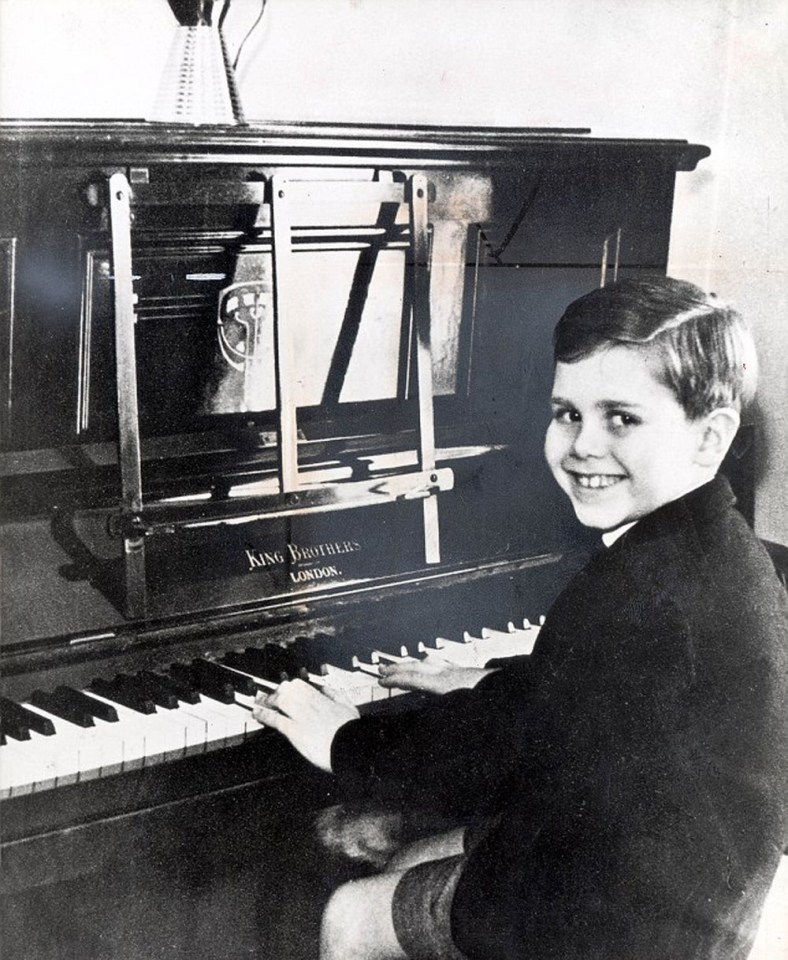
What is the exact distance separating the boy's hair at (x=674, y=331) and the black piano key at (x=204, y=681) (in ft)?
2.48

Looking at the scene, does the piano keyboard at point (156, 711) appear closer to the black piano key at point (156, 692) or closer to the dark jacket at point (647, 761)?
the black piano key at point (156, 692)

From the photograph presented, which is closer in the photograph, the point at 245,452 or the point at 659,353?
the point at 659,353

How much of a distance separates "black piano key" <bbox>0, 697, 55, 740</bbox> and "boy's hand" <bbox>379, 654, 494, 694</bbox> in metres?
0.53

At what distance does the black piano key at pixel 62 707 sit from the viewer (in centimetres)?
142

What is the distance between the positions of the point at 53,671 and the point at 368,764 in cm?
49

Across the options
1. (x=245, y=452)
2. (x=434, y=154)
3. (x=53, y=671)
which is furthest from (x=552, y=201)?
(x=53, y=671)

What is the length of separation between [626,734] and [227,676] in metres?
0.61

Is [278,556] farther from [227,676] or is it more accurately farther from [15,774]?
[15,774]

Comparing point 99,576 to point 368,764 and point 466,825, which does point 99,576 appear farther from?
point 466,825

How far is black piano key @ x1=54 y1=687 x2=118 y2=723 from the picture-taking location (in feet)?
4.74

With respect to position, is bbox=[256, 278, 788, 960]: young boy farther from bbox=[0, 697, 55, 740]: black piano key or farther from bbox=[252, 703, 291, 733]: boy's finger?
bbox=[0, 697, 55, 740]: black piano key

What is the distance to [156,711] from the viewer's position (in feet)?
4.89

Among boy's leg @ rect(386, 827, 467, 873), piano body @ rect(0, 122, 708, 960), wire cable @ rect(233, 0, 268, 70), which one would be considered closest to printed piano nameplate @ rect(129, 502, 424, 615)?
piano body @ rect(0, 122, 708, 960)

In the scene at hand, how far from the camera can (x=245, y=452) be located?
177cm
